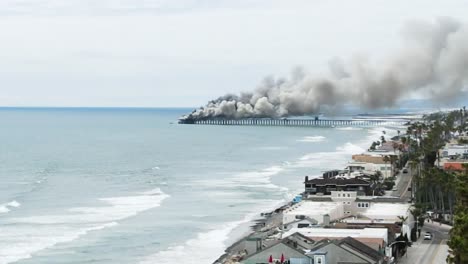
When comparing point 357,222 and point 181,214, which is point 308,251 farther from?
point 181,214

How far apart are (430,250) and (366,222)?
460 centimetres

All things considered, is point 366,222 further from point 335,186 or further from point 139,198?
point 139,198

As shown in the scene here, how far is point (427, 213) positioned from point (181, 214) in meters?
20.4

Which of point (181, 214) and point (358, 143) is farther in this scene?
point (358, 143)

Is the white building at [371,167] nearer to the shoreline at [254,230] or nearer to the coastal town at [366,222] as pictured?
the coastal town at [366,222]

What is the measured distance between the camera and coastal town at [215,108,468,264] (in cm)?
4572

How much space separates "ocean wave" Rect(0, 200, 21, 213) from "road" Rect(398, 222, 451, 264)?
117 feet

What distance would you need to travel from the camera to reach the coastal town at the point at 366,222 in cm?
4572

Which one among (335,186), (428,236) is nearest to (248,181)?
(335,186)

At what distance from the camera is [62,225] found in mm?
70188

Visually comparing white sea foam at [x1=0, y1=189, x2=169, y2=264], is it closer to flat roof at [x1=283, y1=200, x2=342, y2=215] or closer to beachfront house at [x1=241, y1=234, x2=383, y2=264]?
flat roof at [x1=283, y1=200, x2=342, y2=215]

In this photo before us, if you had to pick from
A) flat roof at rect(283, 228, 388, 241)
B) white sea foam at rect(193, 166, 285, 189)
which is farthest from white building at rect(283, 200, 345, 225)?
white sea foam at rect(193, 166, 285, 189)

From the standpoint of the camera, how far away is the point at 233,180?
108625 millimetres

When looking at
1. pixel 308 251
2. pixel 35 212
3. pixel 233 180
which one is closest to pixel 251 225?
pixel 35 212
